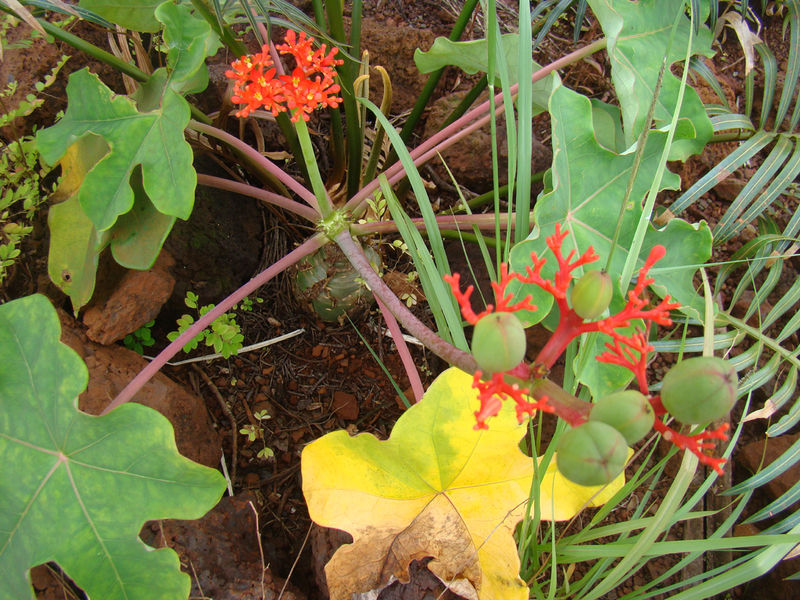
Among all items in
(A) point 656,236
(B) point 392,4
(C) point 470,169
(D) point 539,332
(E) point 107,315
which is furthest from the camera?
(B) point 392,4

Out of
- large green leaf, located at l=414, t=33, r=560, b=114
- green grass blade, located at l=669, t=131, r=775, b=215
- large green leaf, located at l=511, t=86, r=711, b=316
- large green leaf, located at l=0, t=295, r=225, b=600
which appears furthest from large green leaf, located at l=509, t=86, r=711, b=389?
large green leaf, located at l=0, t=295, r=225, b=600

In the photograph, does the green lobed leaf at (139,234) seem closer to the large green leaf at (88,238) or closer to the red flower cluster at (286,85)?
the large green leaf at (88,238)

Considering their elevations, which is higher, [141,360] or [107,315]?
[107,315]

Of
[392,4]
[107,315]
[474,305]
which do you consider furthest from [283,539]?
[392,4]

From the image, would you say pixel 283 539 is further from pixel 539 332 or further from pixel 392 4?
pixel 392 4

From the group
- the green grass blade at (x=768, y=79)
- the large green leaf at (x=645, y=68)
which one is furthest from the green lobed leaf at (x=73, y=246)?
the green grass blade at (x=768, y=79)

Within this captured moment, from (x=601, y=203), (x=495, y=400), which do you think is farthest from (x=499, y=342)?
(x=601, y=203)

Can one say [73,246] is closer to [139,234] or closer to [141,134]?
[139,234]
